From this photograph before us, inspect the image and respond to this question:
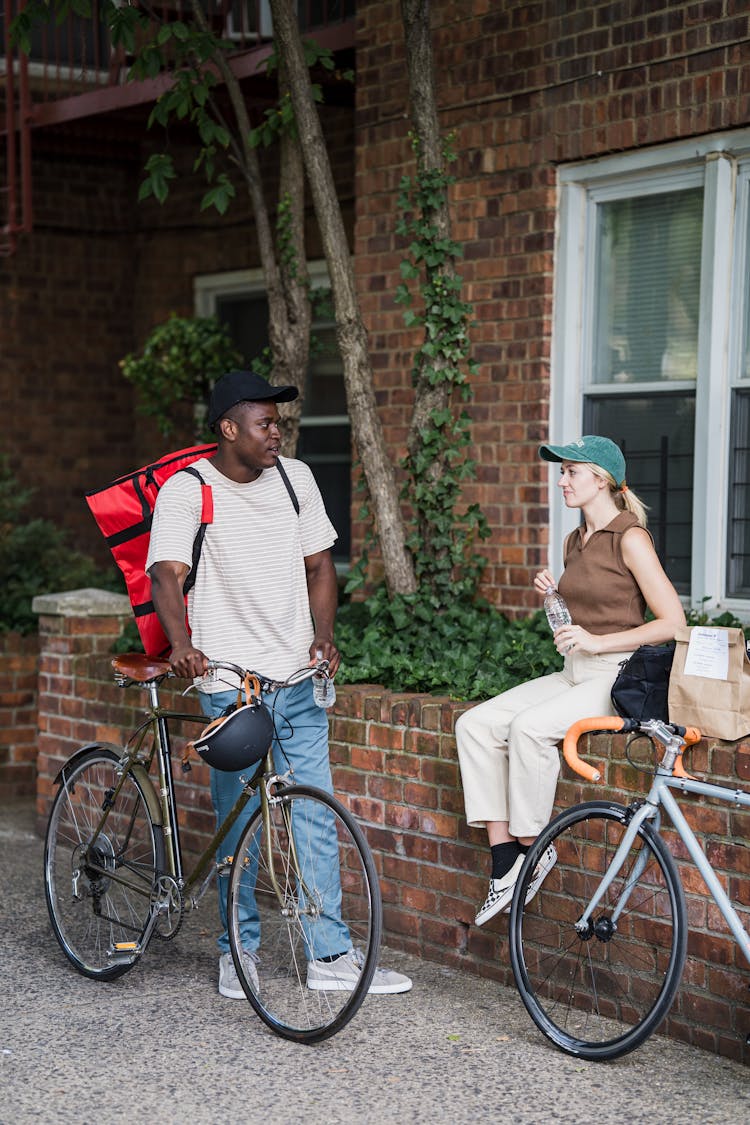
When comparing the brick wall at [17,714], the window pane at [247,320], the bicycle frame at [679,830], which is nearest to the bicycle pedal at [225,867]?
the bicycle frame at [679,830]

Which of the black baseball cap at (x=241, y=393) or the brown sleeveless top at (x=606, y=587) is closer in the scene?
the brown sleeveless top at (x=606, y=587)

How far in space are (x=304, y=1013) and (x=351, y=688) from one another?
4.69ft

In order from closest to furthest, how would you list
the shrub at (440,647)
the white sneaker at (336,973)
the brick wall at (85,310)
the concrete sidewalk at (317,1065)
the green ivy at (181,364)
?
the concrete sidewalk at (317,1065)
the white sneaker at (336,973)
the shrub at (440,647)
the green ivy at (181,364)
the brick wall at (85,310)

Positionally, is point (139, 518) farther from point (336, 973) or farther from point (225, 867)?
point (336, 973)

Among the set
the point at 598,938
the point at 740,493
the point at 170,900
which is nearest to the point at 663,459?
the point at 740,493

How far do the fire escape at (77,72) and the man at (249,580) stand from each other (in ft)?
11.6

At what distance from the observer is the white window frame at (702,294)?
6.12 metres

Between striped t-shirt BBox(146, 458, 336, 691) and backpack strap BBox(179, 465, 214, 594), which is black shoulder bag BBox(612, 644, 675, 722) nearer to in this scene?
striped t-shirt BBox(146, 458, 336, 691)

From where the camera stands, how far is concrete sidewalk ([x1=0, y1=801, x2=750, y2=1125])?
411cm

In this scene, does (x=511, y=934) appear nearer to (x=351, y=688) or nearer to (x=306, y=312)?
(x=351, y=688)

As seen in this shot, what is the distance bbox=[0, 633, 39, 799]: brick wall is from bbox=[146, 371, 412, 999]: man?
372 cm

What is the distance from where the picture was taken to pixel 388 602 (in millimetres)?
6668

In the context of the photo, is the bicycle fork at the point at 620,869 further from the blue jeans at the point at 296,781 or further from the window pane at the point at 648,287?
the window pane at the point at 648,287

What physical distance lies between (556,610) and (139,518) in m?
1.51
